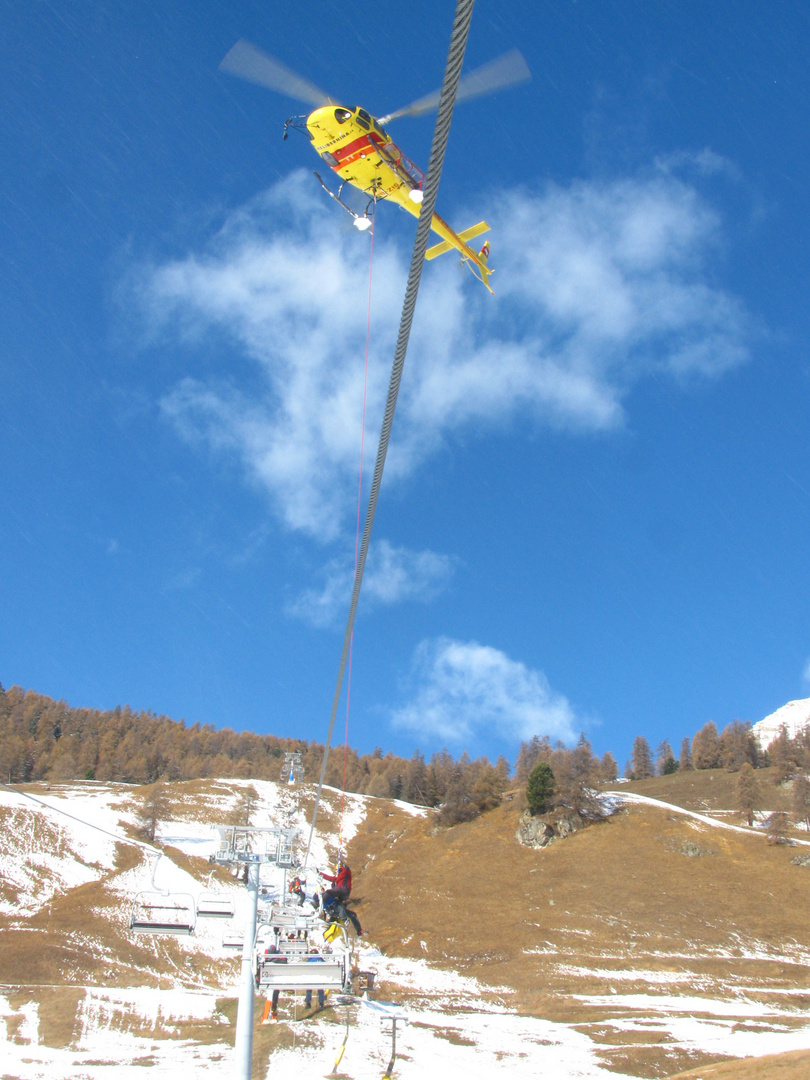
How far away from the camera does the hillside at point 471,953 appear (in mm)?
32844

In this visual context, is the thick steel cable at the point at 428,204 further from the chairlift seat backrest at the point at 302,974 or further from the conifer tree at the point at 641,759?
the conifer tree at the point at 641,759

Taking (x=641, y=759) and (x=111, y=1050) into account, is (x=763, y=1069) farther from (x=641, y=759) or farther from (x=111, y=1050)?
(x=641, y=759)

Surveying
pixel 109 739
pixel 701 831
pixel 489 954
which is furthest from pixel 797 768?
pixel 109 739

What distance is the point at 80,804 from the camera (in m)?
96.2

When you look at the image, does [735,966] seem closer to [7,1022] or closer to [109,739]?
[7,1022]

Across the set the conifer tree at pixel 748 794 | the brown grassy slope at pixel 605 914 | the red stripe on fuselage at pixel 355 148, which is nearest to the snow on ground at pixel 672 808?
the conifer tree at pixel 748 794

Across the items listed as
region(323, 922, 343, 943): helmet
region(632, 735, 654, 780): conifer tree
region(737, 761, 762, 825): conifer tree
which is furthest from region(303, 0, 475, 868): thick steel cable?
region(632, 735, 654, 780): conifer tree

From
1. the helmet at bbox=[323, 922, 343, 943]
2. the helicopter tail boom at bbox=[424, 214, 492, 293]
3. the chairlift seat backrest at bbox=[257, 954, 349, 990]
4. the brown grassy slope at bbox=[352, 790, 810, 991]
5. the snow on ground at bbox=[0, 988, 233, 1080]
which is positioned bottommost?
the snow on ground at bbox=[0, 988, 233, 1080]

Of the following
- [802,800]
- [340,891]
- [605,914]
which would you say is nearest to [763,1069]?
[340,891]

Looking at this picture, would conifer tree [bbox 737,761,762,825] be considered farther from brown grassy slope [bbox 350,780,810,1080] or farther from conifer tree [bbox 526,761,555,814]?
conifer tree [bbox 526,761,555,814]

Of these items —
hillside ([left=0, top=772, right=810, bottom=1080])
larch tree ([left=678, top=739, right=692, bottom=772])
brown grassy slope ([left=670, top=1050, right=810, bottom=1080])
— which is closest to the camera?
brown grassy slope ([left=670, top=1050, right=810, bottom=1080])

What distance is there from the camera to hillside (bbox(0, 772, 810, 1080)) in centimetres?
3284

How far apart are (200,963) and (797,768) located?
9123cm

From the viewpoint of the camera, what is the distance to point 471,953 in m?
58.0
